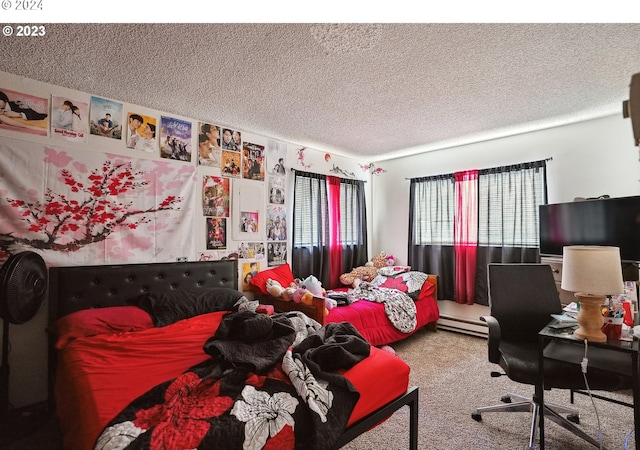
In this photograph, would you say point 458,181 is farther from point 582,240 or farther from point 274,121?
point 274,121

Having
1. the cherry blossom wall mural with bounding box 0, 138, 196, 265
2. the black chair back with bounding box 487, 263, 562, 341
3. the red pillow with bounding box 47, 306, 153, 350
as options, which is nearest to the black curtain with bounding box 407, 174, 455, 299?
the black chair back with bounding box 487, 263, 562, 341

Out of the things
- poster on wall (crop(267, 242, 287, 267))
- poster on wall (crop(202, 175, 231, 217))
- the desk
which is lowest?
the desk

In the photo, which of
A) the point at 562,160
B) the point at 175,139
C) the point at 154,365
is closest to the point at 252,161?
the point at 175,139

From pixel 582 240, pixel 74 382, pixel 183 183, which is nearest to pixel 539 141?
pixel 582 240

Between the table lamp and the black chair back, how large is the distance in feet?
2.11

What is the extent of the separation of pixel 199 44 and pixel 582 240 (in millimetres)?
3521

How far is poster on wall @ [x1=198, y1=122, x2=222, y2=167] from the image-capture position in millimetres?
3172

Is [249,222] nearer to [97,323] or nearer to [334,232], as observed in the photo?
[334,232]

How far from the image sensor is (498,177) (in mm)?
3779

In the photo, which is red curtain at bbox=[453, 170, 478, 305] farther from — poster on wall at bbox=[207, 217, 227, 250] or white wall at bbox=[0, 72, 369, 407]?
white wall at bbox=[0, 72, 369, 407]

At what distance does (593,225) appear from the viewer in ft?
8.86

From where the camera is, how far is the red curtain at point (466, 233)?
3932 millimetres

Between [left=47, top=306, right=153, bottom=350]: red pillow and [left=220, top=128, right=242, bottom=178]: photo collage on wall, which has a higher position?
[left=220, top=128, right=242, bottom=178]: photo collage on wall

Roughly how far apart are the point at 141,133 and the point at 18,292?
5.26 feet
